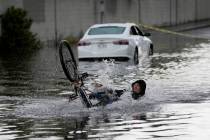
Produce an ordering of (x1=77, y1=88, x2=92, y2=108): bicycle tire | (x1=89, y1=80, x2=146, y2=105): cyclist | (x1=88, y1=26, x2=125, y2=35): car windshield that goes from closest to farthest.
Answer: (x1=77, y1=88, x2=92, y2=108): bicycle tire < (x1=89, y1=80, x2=146, y2=105): cyclist < (x1=88, y1=26, x2=125, y2=35): car windshield

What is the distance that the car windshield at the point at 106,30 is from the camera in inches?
955

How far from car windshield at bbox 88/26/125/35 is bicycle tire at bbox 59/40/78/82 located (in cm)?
1147

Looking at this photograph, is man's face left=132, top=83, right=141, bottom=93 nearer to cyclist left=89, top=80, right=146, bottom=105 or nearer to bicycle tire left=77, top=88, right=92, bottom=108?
cyclist left=89, top=80, right=146, bottom=105

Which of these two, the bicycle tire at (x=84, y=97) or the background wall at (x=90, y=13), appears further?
the background wall at (x=90, y=13)

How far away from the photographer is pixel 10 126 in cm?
1079

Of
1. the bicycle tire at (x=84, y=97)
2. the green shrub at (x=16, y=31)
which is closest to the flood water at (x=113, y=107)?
the bicycle tire at (x=84, y=97)

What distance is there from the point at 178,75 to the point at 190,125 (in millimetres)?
8005

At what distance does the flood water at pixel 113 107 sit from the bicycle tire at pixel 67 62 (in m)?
0.64

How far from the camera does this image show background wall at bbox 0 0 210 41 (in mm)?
33406

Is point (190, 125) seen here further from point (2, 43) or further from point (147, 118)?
point (2, 43)

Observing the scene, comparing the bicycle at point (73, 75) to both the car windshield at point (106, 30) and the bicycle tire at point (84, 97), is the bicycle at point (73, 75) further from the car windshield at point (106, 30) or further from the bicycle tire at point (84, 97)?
the car windshield at point (106, 30)

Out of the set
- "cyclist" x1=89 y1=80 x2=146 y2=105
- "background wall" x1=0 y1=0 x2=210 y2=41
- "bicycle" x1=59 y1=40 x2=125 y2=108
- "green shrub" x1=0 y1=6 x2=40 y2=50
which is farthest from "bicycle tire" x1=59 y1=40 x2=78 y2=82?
"background wall" x1=0 y1=0 x2=210 y2=41

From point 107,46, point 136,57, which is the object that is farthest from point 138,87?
point 136,57

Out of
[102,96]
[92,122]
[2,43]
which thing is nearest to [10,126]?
[92,122]
